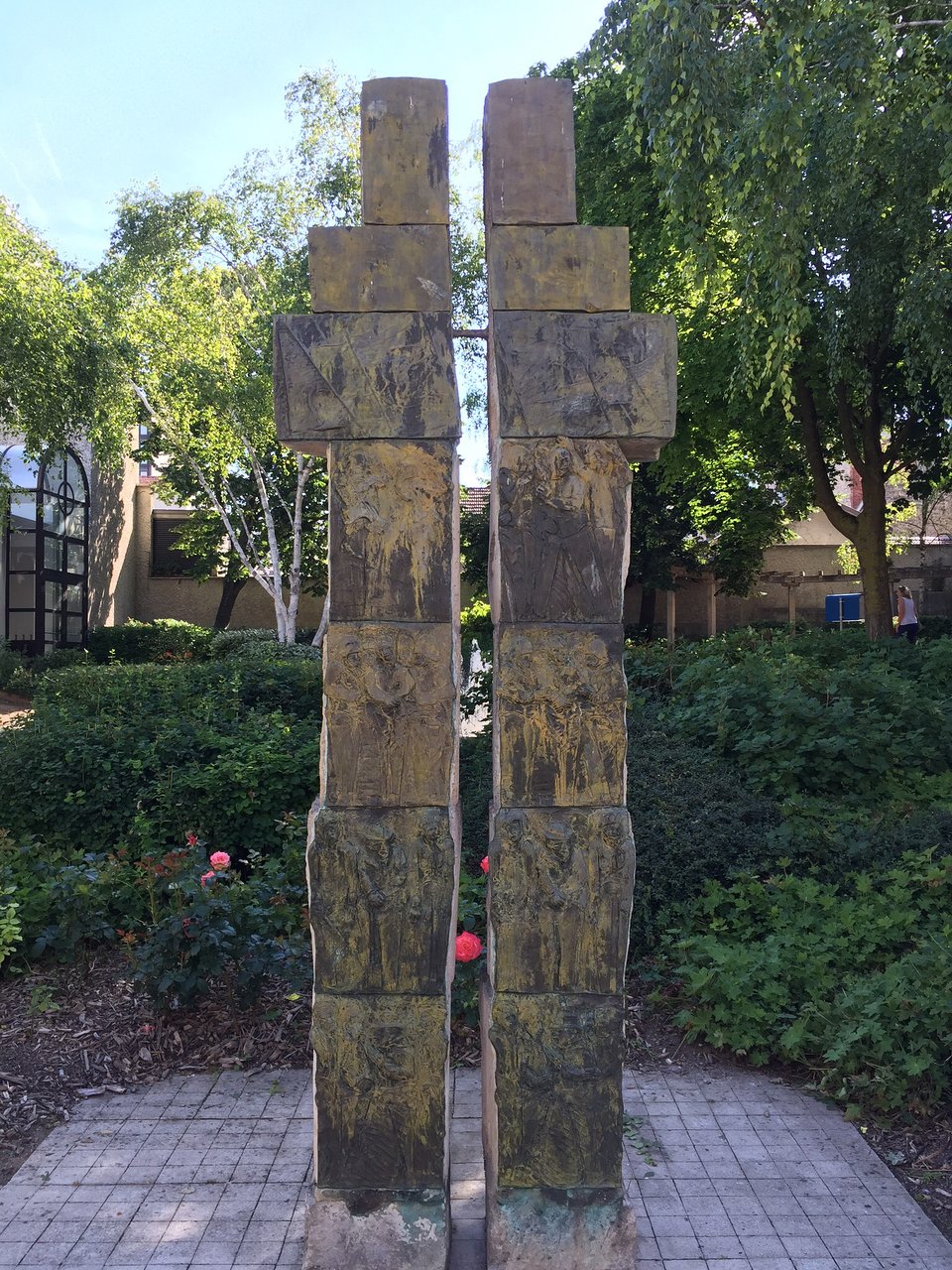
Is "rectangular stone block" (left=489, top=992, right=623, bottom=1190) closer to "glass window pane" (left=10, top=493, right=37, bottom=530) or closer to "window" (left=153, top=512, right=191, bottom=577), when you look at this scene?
"glass window pane" (left=10, top=493, right=37, bottom=530)

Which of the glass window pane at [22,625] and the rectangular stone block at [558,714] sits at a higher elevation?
the glass window pane at [22,625]

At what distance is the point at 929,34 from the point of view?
768cm

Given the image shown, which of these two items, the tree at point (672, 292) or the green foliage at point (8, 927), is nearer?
the green foliage at point (8, 927)

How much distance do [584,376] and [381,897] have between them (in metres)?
1.60

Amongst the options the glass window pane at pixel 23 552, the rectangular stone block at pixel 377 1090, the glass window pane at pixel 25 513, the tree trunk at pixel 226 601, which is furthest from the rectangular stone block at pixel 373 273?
the tree trunk at pixel 226 601

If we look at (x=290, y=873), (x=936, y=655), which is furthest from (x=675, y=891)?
(x=936, y=655)

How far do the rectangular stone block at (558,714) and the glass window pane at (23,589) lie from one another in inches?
800

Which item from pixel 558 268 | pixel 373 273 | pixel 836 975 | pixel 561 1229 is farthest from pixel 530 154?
pixel 836 975

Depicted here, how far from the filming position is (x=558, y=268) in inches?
118

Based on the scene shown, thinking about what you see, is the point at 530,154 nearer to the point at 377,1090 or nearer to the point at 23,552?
the point at 377,1090

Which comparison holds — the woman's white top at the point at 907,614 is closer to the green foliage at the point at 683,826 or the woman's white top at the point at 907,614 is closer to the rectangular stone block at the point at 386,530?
the green foliage at the point at 683,826

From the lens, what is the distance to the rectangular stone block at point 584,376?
2939 mm

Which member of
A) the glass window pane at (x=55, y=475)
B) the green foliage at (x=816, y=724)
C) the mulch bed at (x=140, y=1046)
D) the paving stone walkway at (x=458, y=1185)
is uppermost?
the glass window pane at (x=55, y=475)

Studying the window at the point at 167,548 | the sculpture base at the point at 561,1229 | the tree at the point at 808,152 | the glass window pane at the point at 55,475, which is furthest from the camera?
the window at the point at 167,548
